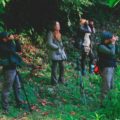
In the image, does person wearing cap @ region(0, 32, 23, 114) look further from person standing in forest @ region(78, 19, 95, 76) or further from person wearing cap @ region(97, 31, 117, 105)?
person standing in forest @ region(78, 19, 95, 76)

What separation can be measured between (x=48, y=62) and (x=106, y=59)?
4863mm

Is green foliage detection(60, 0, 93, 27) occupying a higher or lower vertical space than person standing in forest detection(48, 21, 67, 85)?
higher

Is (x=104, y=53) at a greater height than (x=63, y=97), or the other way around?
(x=104, y=53)

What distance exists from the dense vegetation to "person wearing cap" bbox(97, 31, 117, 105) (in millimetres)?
484

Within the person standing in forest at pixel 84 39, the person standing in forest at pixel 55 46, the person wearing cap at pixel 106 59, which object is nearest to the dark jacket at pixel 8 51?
the person wearing cap at pixel 106 59

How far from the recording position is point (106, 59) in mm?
10672

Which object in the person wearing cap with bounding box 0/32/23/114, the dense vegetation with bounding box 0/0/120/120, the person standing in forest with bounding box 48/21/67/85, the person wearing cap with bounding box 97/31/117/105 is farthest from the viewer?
the person standing in forest with bounding box 48/21/67/85

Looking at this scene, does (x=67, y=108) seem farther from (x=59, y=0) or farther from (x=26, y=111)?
(x=59, y=0)

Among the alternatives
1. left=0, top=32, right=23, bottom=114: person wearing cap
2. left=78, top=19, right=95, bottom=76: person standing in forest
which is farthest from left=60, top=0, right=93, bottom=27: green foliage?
left=0, top=32, right=23, bottom=114: person wearing cap

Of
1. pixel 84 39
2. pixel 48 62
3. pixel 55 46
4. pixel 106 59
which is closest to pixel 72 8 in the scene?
pixel 84 39

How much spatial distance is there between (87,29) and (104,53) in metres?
3.72

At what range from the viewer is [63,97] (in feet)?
38.6

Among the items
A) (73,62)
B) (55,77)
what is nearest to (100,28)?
(73,62)

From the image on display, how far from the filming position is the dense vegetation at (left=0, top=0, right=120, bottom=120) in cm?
1013
